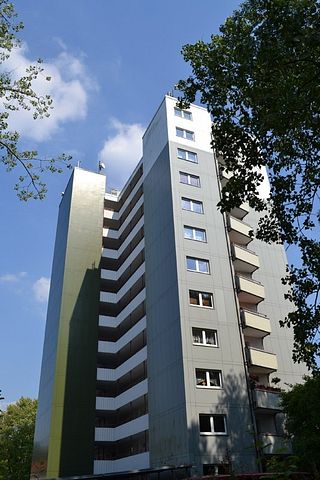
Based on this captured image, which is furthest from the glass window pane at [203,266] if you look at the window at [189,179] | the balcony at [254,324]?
the window at [189,179]

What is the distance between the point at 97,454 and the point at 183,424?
15724 millimetres

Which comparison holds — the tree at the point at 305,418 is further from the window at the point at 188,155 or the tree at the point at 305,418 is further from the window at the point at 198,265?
Answer: the window at the point at 188,155

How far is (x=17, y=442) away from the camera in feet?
169

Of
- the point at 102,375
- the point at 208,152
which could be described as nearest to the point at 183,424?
the point at 102,375

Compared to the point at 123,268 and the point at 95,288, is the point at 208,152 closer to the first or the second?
the point at 123,268

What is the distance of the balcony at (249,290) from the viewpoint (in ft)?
110

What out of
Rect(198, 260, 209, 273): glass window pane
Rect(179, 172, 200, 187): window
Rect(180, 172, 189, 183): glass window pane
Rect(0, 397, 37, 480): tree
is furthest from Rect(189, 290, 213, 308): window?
Rect(0, 397, 37, 480): tree

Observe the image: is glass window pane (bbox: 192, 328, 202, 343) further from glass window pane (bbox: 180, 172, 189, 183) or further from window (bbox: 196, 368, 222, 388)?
glass window pane (bbox: 180, 172, 189, 183)

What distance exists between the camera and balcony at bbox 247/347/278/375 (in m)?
30.3

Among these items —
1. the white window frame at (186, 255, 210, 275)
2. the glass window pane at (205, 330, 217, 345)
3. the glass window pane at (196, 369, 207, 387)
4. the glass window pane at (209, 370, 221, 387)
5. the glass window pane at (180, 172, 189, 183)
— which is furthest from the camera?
the glass window pane at (180, 172, 189, 183)

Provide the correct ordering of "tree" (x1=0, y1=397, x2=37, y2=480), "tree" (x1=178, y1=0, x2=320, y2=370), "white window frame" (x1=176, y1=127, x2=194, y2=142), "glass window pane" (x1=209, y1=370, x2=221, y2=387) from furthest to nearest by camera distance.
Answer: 1. "tree" (x1=0, y1=397, x2=37, y2=480)
2. "white window frame" (x1=176, y1=127, x2=194, y2=142)
3. "glass window pane" (x1=209, y1=370, x2=221, y2=387)
4. "tree" (x1=178, y1=0, x2=320, y2=370)

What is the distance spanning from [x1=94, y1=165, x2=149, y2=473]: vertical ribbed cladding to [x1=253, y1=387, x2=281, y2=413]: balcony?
823cm

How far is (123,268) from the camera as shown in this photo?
A: 1754 inches

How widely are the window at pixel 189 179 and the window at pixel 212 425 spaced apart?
1859 cm
